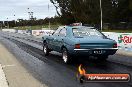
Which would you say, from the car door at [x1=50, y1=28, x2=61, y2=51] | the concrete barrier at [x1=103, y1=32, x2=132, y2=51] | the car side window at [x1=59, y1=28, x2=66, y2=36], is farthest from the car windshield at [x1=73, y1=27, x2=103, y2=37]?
the concrete barrier at [x1=103, y1=32, x2=132, y2=51]

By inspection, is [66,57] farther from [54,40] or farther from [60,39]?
[54,40]

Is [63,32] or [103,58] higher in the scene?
[63,32]

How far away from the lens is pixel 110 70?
12289mm

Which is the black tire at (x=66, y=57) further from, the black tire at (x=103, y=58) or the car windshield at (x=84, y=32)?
the black tire at (x=103, y=58)

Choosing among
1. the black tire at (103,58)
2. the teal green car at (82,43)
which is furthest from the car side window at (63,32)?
the black tire at (103,58)

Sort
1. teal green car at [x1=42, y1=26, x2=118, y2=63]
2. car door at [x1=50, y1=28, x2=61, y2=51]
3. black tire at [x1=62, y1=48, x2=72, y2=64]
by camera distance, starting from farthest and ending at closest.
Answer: car door at [x1=50, y1=28, x2=61, y2=51]
black tire at [x1=62, y1=48, x2=72, y2=64]
teal green car at [x1=42, y1=26, x2=118, y2=63]

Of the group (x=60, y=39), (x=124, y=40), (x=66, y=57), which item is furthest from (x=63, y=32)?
(x=124, y=40)

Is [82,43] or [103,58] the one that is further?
[103,58]

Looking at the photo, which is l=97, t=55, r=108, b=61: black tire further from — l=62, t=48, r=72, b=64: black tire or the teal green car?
l=62, t=48, r=72, b=64: black tire

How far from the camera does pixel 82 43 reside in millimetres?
13734

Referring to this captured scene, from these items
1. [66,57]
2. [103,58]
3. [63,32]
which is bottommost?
[103,58]

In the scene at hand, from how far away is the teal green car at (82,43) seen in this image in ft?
45.1

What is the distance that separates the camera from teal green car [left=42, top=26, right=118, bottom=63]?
541 inches

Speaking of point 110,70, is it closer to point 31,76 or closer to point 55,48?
point 31,76
